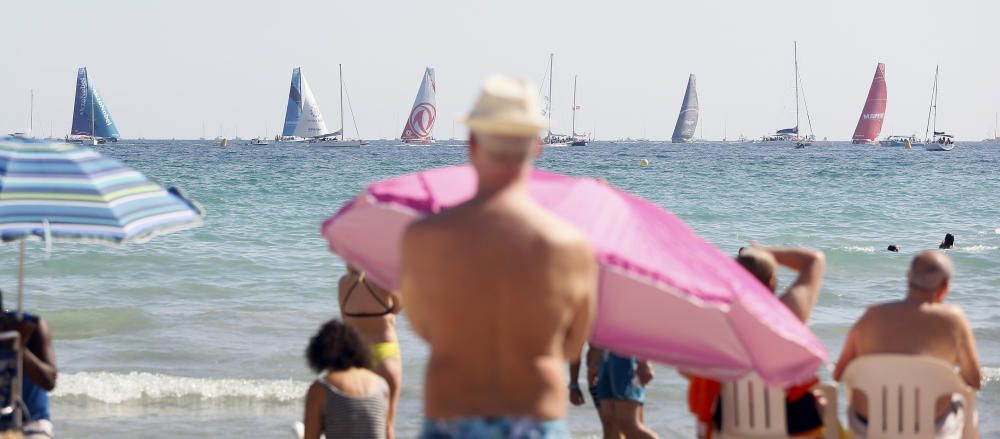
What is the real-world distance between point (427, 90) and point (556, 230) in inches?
3002

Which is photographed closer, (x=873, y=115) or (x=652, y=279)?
(x=652, y=279)

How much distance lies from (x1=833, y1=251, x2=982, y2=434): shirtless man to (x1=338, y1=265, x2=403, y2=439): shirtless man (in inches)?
88.4

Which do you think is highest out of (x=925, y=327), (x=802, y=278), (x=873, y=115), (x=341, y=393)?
(x=873, y=115)

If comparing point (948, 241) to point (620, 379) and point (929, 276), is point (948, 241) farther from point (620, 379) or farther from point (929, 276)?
point (929, 276)

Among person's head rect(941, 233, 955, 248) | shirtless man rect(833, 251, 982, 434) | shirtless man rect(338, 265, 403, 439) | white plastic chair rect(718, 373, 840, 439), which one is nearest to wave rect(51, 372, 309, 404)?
shirtless man rect(338, 265, 403, 439)

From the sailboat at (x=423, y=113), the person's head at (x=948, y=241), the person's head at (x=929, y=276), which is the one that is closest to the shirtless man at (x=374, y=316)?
the person's head at (x=929, y=276)

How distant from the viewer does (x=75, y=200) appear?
14.2ft

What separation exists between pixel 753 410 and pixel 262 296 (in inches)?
369

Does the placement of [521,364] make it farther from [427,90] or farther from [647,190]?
[427,90]

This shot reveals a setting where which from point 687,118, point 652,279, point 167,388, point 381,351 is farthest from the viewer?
point 687,118

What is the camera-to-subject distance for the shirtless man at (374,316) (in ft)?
18.8

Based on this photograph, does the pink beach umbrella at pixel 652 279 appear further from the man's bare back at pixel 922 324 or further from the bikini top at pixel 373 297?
the bikini top at pixel 373 297

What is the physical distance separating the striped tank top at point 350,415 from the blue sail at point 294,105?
81.2 meters

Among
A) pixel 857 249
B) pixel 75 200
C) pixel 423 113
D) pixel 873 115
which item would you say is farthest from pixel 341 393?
pixel 873 115
